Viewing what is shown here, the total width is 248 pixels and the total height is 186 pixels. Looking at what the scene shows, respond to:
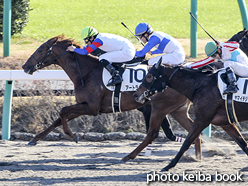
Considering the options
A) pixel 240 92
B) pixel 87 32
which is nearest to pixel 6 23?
pixel 87 32

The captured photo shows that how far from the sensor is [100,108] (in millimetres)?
6234

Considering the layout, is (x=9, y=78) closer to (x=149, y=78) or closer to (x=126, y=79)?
(x=126, y=79)

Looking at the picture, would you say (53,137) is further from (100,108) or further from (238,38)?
(238,38)

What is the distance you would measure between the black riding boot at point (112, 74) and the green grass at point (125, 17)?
366 inches

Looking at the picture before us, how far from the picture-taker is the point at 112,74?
6.02m

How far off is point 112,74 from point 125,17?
17.0 metres

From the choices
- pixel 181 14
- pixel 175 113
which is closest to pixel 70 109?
pixel 175 113

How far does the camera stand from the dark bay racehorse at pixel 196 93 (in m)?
5.18

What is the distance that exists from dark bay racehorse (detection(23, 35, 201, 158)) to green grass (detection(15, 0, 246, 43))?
8883 millimetres

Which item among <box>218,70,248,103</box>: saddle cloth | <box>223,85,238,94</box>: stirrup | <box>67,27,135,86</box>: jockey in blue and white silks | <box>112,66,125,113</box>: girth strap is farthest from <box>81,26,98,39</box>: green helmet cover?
<box>223,85,238,94</box>: stirrup

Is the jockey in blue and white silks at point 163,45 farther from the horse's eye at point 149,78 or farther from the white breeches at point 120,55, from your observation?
the horse's eye at point 149,78

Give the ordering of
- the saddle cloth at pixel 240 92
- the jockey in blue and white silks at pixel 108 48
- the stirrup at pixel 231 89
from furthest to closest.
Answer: the jockey in blue and white silks at pixel 108 48 < the saddle cloth at pixel 240 92 < the stirrup at pixel 231 89

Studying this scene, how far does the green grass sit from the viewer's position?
60.6 ft

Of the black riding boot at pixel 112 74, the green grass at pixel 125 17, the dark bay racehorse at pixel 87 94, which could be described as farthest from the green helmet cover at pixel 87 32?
the green grass at pixel 125 17
